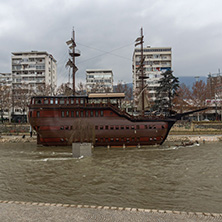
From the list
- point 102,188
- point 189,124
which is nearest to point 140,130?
point 102,188

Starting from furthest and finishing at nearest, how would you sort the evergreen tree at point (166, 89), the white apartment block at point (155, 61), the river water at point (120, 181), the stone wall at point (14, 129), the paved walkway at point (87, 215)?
the white apartment block at point (155, 61) < the evergreen tree at point (166, 89) < the stone wall at point (14, 129) < the river water at point (120, 181) < the paved walkway at point (87, 215)

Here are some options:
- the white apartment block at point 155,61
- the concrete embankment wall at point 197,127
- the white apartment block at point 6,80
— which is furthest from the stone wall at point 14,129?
the white apartment block at point 6,80

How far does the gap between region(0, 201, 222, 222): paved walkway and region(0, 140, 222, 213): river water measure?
7.04 ft

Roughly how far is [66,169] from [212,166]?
1202 cm

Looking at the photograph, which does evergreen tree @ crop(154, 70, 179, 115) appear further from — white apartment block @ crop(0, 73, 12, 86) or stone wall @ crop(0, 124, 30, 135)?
white apartment block @ crop(0, 73, 12, 86)

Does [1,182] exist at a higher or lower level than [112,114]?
lower

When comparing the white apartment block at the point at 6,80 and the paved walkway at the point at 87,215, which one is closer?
the paved walkway at the point at 87,215

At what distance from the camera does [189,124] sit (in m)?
43.7

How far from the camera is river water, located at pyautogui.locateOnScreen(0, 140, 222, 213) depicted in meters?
10.3

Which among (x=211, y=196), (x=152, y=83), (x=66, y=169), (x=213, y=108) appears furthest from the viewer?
(x=152, y=83)

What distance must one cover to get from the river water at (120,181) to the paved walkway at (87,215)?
2147 mm

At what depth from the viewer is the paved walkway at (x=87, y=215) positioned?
697 cm

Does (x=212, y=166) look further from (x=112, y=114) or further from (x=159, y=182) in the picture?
(x=112, y=114)

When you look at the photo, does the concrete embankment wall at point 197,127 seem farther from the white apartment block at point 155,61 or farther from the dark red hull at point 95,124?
the white apartment block at point 155,61
